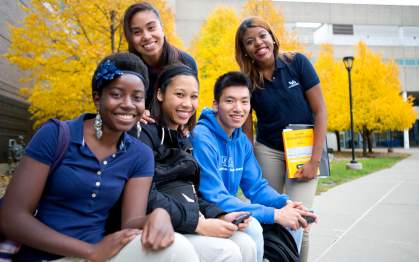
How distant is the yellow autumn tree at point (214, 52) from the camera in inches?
512

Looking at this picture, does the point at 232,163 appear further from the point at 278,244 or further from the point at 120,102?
the point at 120,102

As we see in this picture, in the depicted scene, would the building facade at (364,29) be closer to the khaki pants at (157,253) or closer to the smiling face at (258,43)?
the smiling face at (258,43)

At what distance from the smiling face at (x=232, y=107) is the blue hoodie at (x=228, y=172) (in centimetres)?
6

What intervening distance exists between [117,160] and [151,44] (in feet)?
3.54

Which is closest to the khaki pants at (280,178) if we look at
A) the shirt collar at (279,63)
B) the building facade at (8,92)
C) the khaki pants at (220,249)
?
the shirt collar at (279,63)

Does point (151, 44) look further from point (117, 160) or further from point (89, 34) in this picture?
point (89, 34)

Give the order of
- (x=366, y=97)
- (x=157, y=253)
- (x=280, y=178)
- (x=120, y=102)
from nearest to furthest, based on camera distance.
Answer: (x=157, y=253) < (x=120, y=102) < (x=280, y=178) < (x=366, y=97)

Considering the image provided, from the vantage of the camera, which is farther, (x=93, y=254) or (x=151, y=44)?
(x=151, y=44)

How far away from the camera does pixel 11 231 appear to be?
124cm

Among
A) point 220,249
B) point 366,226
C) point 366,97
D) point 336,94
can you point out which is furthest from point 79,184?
point 366,97

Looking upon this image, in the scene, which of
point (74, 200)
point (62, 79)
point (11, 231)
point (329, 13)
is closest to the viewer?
point (11, 231)

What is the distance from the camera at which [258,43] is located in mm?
2359

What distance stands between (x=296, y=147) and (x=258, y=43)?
2.60ft

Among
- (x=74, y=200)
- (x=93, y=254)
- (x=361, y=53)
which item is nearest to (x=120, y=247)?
(x=93, y=254)
